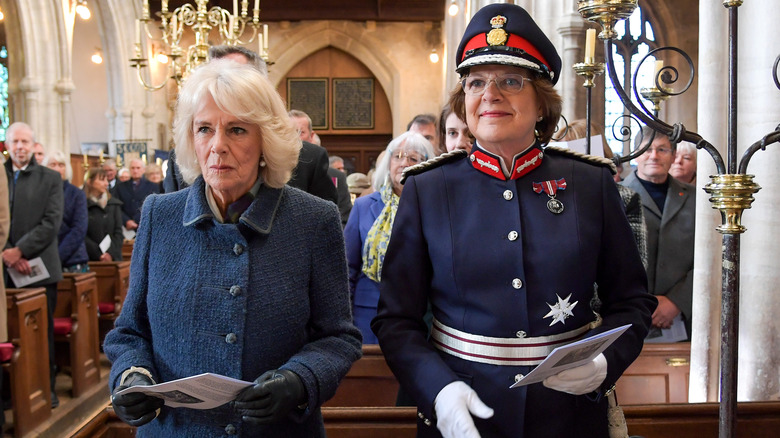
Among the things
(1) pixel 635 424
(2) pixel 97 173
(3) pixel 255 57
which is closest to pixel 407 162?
(3) pixel 255 57

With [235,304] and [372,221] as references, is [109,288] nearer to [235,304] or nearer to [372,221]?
[372,221]

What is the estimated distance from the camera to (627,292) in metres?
1.55

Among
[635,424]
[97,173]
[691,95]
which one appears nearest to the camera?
[635,424]

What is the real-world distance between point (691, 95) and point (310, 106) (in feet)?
30.7

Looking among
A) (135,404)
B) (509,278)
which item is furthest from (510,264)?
(135,404)

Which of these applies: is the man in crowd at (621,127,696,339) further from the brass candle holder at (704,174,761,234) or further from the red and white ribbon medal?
the red and white ribbon medal

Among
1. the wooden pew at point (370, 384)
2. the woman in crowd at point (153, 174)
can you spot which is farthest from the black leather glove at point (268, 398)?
the woman in crowd at point (153, 174)

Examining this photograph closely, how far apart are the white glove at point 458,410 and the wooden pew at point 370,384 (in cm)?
145

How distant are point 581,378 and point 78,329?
4.60m

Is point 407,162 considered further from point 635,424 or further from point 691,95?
point 691,95

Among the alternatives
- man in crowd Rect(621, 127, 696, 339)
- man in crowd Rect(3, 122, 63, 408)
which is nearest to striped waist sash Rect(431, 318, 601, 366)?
man in crowd Rect(621, 127, 696, 339)

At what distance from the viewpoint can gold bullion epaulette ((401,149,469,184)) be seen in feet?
5.35

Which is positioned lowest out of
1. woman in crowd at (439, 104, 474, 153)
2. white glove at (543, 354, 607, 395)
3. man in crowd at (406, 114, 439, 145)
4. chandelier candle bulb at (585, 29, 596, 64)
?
white glove at (543, 354, 607, 395)

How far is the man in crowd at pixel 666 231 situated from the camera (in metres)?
3.22
